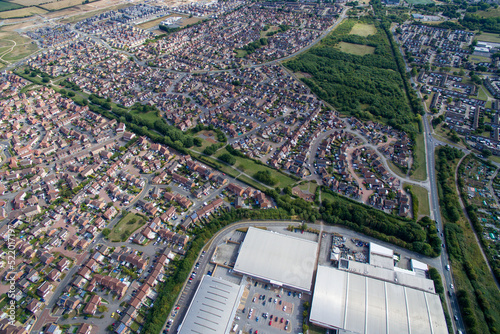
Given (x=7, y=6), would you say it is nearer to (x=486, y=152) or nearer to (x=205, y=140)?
(x=205, y=140)

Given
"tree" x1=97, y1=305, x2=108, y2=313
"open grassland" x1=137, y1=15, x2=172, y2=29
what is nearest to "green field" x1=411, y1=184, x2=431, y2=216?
"tree" x1=97, y1=305, x2=108, y2=313

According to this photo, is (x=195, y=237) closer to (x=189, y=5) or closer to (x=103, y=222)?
(x=103, y=222)

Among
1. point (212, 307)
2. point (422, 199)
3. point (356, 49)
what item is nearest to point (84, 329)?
point (212, 307)

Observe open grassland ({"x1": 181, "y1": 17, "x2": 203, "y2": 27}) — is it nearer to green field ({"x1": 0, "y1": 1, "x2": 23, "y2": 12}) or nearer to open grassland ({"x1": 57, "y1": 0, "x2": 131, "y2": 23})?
open grassland ({"x1": 57, "y1": 0, "x2": 131, "y2": 23})

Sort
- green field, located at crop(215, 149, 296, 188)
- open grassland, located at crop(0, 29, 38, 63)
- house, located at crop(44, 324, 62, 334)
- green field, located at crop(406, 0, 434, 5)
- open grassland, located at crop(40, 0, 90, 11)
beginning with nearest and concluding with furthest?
house, located at crop(44, 324, 62, 334) → green field, located at crop(215, 149, 296, 188) → open grassland, located at crop(0, 29, 38, 63) → open grassland, located at crop(40, 0, 90, 11) → green field, located at crop(406, 0, 434, 5)

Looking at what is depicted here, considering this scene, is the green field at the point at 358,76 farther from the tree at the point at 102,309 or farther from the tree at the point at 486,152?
the tree at the point at 102,309

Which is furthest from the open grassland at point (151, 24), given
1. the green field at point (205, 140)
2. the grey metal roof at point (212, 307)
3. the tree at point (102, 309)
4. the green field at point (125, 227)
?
the grey metal roof at point (212, 307)
